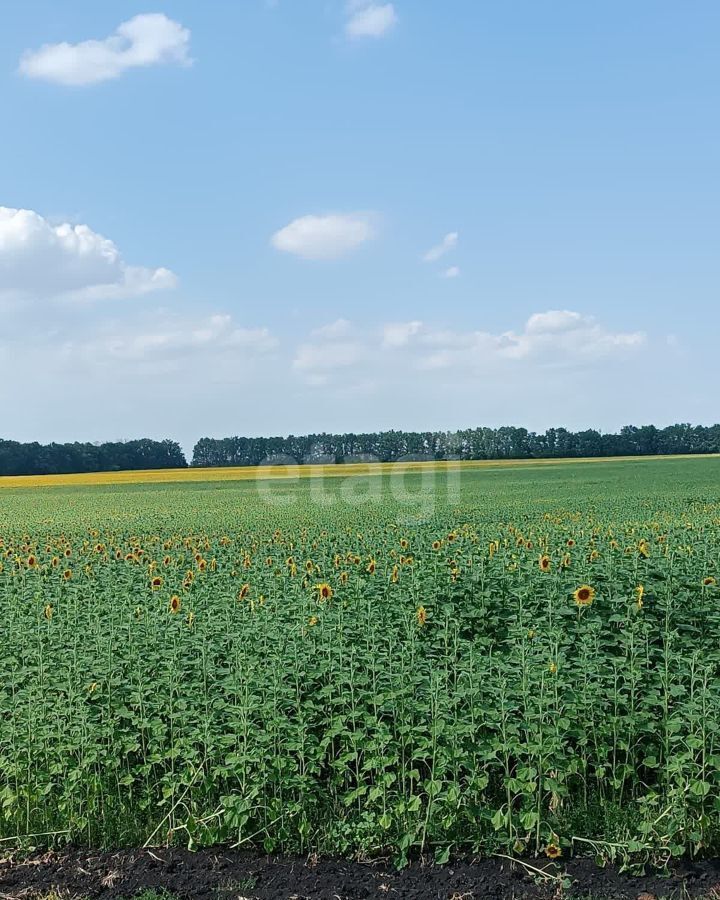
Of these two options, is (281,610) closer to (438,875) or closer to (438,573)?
(438,573)

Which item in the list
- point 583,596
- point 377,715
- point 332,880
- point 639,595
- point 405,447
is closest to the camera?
point 332,880

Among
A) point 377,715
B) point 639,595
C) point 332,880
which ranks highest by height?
point 639,595

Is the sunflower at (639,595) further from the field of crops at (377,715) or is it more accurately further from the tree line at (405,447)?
the tree line at (405,447)

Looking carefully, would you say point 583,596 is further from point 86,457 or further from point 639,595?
point 86,457

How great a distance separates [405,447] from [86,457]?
29.7m

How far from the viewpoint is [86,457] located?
83.1 metres

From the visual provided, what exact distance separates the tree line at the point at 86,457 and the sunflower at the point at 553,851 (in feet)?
256

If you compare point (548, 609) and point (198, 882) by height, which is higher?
point (548, 609)

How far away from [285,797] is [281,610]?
1.89 metres

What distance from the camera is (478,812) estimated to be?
19.0 ft

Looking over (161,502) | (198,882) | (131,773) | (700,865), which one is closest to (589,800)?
(700,865)

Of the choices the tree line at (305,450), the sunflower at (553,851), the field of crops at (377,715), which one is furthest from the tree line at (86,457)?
the sunflower at (553,851)

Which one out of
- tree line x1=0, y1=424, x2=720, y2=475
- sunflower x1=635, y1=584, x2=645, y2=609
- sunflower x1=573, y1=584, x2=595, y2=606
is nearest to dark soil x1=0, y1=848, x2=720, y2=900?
sunflower x1=573, y1=584, x2=595, y2=606

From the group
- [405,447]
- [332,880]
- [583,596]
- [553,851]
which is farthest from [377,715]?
[405,447]
